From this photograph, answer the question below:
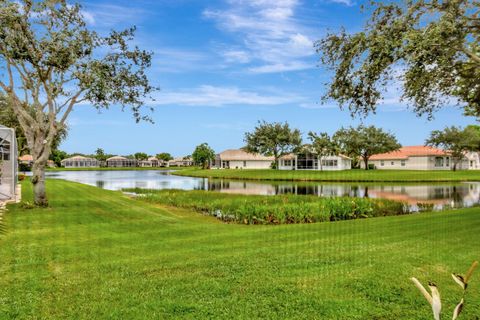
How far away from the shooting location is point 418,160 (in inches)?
3578

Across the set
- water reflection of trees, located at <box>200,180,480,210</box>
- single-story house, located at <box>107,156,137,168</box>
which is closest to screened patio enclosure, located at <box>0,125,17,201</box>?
water reflection of trees, located at <box>200,180,480,210</box>

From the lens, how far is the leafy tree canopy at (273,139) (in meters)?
87.2

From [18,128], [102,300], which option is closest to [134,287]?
[102,300]

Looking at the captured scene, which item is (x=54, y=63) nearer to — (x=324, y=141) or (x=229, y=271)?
(x=229, y=271)

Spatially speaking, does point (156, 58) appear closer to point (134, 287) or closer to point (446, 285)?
point (134, 287)

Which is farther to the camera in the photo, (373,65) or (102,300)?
(373,65)

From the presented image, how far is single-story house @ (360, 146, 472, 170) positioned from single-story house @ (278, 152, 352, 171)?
9.69 meters

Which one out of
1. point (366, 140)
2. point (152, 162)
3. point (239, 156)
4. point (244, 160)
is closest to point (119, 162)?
point (152, 162)

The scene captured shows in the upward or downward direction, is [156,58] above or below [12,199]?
above

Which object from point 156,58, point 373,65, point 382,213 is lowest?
point 382,213

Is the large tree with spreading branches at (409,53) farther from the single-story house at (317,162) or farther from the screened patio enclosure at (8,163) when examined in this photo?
the single-story house at (317,162)

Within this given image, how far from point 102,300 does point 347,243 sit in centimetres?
684

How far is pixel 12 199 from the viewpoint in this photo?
73.4ft

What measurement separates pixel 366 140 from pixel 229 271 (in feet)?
275
